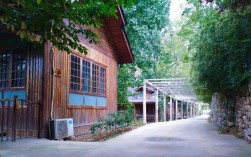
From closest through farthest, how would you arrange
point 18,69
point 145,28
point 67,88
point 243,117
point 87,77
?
1. point 243,117
2. point 18,69
3. point 67,88
4. point 87,77
5. point 145,28

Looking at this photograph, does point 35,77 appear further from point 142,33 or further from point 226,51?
point 142,33

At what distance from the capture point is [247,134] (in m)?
7.78

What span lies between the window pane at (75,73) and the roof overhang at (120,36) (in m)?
2.85

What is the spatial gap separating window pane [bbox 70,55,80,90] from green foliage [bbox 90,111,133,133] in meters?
1.67

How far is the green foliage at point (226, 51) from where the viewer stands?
775cm

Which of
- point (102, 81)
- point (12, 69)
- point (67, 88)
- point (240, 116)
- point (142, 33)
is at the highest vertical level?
point (142, 33)

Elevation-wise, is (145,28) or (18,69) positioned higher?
(145,28)

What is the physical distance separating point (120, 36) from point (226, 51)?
6.07 m

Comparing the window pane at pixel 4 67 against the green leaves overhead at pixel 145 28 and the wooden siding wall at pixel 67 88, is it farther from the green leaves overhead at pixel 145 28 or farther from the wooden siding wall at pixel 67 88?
the green leaves overhead at pixel 145 28

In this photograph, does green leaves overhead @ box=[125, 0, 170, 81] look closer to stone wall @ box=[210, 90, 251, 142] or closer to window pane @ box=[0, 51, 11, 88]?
stone wall @ box=[210, 90, 251, 142]

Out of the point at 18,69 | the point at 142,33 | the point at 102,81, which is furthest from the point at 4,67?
the point at 142,33

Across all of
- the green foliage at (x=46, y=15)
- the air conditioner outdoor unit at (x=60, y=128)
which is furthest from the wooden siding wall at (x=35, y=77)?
the green foliage at (x=46, y=15)

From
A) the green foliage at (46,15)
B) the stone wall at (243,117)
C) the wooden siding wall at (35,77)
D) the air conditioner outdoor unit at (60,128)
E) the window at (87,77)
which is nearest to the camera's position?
the green foliage at (46,15)

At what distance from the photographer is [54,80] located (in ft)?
29.3
